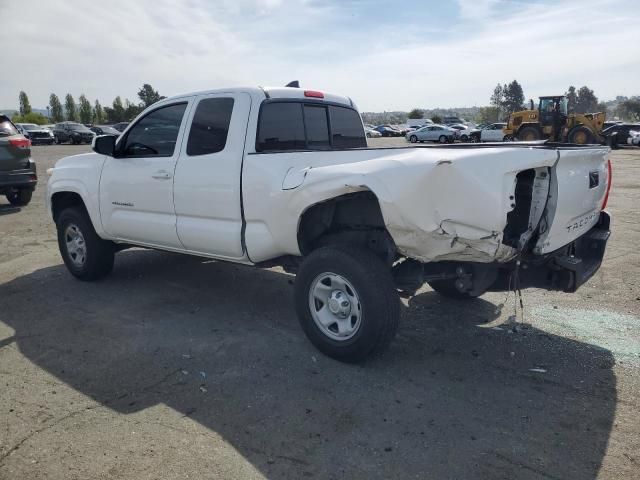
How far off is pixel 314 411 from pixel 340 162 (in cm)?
167

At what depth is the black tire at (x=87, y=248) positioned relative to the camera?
5.88 meters

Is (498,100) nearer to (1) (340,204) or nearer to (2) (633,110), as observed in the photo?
(2) (633,110)

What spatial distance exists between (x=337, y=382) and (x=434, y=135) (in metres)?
40.1

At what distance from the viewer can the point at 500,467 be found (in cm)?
274

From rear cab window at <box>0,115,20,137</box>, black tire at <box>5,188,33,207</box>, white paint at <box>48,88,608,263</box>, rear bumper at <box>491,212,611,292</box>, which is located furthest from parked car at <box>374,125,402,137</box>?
rear bumper at <box>491,212,611,292</box>

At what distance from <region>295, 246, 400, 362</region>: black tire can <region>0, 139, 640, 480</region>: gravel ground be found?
0.54 feet

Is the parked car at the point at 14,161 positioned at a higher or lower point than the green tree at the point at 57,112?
lower

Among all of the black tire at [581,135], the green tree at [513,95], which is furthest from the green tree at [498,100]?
the black tire at [581,135]

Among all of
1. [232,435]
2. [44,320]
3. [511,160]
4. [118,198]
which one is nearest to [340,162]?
[511,160]

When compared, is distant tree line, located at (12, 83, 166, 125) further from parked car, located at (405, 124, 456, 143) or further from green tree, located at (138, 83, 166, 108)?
parked car, located at (405, 124, 456, 143)

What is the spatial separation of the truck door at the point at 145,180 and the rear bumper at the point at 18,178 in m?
6.02

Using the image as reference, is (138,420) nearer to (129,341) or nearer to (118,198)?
(129,341)

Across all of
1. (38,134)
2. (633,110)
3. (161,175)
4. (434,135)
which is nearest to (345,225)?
(161,175)

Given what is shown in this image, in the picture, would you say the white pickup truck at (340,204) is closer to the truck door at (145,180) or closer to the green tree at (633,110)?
the truck door at (145,180)
